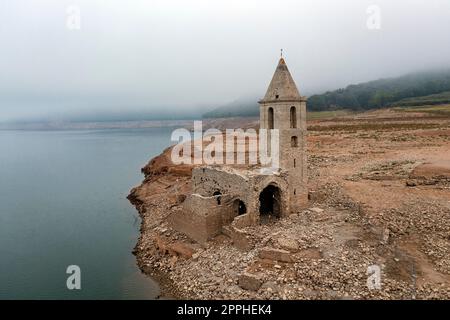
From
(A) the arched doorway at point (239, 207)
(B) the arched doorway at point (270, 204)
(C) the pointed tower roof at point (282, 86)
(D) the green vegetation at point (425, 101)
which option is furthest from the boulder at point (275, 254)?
(D) the green vegetation at point (425, 101)

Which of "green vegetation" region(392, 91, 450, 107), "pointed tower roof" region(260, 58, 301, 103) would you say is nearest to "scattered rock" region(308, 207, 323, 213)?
"pointed tower roof" region(260, 58, 301, 103)

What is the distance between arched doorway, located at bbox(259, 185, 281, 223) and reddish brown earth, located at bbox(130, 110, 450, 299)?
1.09 meters

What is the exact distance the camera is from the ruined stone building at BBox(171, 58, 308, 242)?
57.5 feet

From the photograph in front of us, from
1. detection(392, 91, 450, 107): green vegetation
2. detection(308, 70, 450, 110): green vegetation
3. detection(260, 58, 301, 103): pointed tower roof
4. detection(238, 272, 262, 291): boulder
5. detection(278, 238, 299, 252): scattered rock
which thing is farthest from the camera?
detection(308, 70, 450, 110): green vegetation

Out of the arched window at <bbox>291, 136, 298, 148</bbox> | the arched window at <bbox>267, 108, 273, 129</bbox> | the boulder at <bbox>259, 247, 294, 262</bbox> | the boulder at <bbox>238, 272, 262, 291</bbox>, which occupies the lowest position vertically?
the boulder at <bbox>238, 272, 262, 291</bbox>

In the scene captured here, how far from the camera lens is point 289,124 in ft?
60.7

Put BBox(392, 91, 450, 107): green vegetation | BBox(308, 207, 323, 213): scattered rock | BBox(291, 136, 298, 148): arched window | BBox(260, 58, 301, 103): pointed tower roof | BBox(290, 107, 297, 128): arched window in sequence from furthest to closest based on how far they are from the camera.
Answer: BBox(392, 91, 450, 107): green vegetation
BBox(291, 136, 298, 148): arched window
BBox(308, 207, 323, 213): scattered rock
BBox(290, 107, 297, 128): arched window
BBox(260, 58, 301, 103): pointed tower roof

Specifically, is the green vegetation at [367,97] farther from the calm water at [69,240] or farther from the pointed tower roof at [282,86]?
the pointed tower roof at [282,86]

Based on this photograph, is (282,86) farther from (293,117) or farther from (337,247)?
(337,247)

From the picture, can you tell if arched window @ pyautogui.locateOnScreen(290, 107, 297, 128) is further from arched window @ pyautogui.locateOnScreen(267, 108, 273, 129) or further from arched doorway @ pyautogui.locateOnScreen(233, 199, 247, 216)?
arched doorway @ pyautogui.locateOnScreen(233, 199, 247, 216)

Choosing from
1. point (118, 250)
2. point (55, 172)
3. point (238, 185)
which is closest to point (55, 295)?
point (118, 250)

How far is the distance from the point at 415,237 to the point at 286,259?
5954 millimetres
